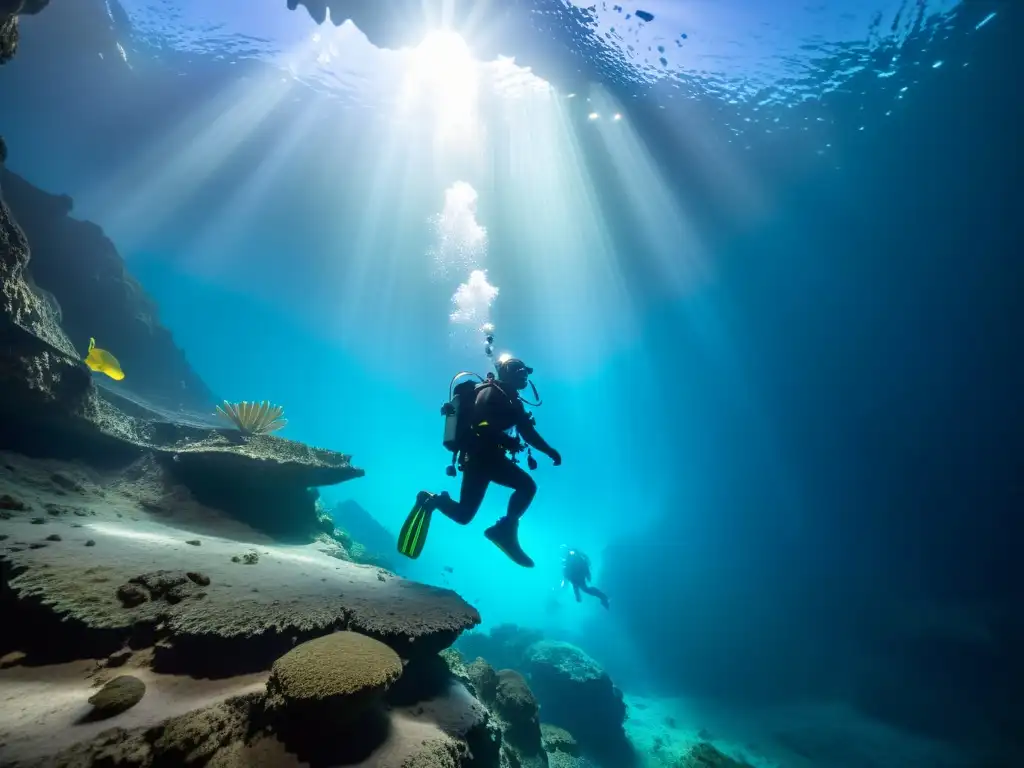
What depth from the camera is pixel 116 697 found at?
84.2 inches

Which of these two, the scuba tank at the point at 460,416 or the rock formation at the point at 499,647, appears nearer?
the scuba tank at the point at 460,416

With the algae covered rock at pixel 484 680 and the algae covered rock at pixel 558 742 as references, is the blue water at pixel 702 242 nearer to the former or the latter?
the algae covered rock at pixel 558 742

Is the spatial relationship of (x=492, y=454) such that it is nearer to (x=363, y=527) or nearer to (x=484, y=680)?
(x=484, y=680)

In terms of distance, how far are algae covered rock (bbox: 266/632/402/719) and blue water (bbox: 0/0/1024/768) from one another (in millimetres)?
18904

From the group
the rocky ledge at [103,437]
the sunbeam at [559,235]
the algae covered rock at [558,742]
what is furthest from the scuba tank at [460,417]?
the sunbeam at [559,235]

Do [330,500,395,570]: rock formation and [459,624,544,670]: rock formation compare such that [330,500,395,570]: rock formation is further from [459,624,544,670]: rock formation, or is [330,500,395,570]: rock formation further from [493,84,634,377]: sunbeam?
[493,84,634,377]: sunbeam

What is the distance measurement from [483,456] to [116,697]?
14.1 ft

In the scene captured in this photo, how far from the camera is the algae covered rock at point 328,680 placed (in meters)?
2.13

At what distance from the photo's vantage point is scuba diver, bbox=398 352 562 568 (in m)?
6.01

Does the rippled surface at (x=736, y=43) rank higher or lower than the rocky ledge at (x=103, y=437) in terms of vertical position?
higher

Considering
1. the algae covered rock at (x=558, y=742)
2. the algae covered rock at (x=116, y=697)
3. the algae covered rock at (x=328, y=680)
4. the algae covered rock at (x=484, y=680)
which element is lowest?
the algae covered rock at (x=558, y=742)

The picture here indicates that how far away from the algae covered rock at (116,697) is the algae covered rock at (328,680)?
2.41 ft

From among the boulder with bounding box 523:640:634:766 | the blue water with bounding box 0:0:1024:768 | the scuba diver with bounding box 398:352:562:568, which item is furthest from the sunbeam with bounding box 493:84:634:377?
the boulder with bounding box 523:640:634:766

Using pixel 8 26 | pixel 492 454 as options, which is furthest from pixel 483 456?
pixel 8 26
